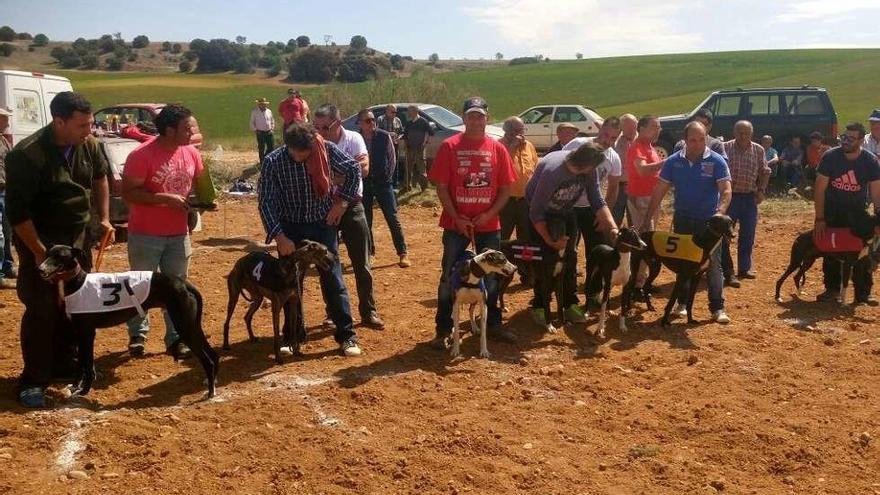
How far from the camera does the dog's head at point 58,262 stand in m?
5.09

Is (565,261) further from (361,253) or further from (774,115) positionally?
(774,115)

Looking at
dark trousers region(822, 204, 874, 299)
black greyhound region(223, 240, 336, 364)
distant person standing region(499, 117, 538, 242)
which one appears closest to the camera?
black greyhound region(223, 240, 336, 364)

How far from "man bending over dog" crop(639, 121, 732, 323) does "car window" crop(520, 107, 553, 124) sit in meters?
18.1

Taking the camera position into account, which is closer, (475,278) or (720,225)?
(475,278)

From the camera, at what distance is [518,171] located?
872cm

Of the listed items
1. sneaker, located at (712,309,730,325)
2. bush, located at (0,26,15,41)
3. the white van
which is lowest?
sneaker, located at (712,309,730,325)

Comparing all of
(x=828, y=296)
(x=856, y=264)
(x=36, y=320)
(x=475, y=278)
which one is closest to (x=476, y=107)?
(x=475, y=278)

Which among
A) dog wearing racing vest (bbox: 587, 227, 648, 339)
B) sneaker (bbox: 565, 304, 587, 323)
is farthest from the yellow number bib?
sneaker (bbox: 565, 304, 587, 323)

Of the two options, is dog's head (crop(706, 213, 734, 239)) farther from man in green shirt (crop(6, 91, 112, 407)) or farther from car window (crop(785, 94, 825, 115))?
car window (crop(785, 94, 825, 115))

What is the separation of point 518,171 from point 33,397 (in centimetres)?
519

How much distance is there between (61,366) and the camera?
5625 mm

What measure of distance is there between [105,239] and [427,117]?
47.9 ft

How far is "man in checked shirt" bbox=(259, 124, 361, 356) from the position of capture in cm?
625

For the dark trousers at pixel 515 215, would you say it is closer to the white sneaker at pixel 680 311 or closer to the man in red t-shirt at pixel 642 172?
A: the man in red t-shirt at pixel 642 172
